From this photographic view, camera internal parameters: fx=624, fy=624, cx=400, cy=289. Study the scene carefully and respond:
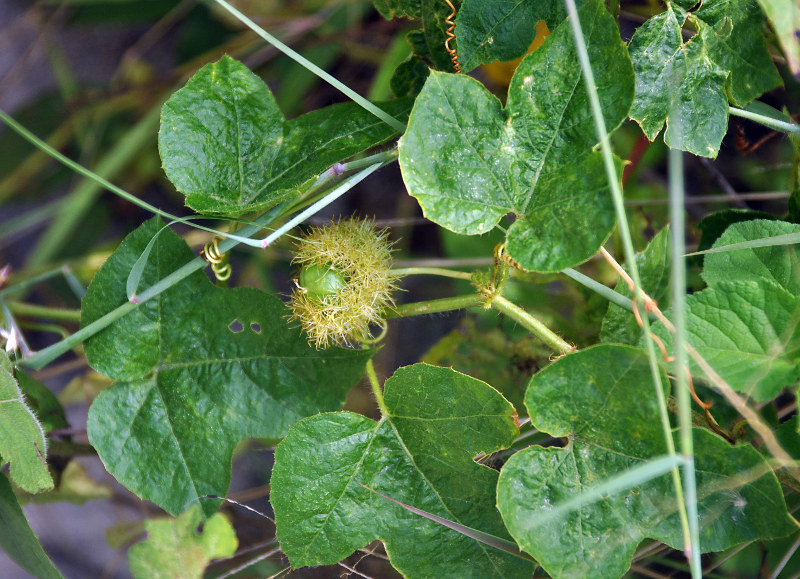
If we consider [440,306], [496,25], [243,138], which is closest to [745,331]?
[440,306]

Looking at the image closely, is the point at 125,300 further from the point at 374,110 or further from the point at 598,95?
the point at 598,95

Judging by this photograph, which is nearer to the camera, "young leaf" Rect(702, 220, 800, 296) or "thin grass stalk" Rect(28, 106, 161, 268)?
"young leaf" Rect(702, 220, 800, 296)

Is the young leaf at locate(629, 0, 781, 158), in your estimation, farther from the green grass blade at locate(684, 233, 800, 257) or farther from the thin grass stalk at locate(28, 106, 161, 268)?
the thin grass stalk at locate(28, 106, 161, 268)

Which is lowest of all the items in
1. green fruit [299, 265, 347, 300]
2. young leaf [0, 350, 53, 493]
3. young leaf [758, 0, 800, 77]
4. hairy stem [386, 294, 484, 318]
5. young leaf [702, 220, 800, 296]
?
young leaf [0, 350, 53, 493]

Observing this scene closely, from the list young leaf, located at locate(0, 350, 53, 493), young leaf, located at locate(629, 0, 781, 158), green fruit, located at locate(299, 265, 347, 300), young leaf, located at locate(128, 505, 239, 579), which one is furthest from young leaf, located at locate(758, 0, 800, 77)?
young leaf, located at locate(0, 350, 53, 493)

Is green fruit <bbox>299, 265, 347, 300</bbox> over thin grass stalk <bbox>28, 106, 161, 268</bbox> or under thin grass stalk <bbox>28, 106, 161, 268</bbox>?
over

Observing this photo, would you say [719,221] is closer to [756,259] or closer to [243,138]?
[756,259]

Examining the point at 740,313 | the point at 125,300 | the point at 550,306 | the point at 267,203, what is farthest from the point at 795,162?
the point at 125,300
